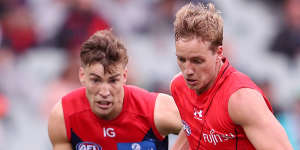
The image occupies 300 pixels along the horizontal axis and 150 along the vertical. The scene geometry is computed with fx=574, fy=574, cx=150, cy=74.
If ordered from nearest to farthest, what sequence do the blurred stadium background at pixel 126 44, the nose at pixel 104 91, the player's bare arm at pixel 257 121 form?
the player's bare arm at pixel 257 121 → the nose at pixel 104 91 → the blurred stadium background at pixel 126 44

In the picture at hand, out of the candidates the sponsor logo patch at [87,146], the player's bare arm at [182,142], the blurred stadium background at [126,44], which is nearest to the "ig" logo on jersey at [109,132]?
the sponsor logo patch at [87,146]

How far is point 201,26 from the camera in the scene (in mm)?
3924

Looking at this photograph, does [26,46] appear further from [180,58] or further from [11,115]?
[180,58]

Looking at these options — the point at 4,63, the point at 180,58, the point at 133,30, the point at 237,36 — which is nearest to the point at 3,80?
the point at 4,63

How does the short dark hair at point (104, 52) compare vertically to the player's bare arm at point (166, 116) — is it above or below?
above

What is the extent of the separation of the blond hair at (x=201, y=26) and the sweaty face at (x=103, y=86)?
0.77m

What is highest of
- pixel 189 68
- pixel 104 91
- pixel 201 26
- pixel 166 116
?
pixel 201 26

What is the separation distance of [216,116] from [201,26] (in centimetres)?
62

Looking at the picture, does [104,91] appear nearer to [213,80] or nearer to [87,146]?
[87,146]

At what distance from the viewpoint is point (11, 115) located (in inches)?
303

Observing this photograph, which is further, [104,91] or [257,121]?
[104,91]

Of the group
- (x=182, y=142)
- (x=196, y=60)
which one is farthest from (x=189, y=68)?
(x=182, y=142)

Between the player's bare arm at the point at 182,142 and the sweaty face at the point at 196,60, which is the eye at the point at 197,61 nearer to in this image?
the sweaty face at the point at 196,60

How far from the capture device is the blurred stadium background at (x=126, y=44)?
25.1 feet
